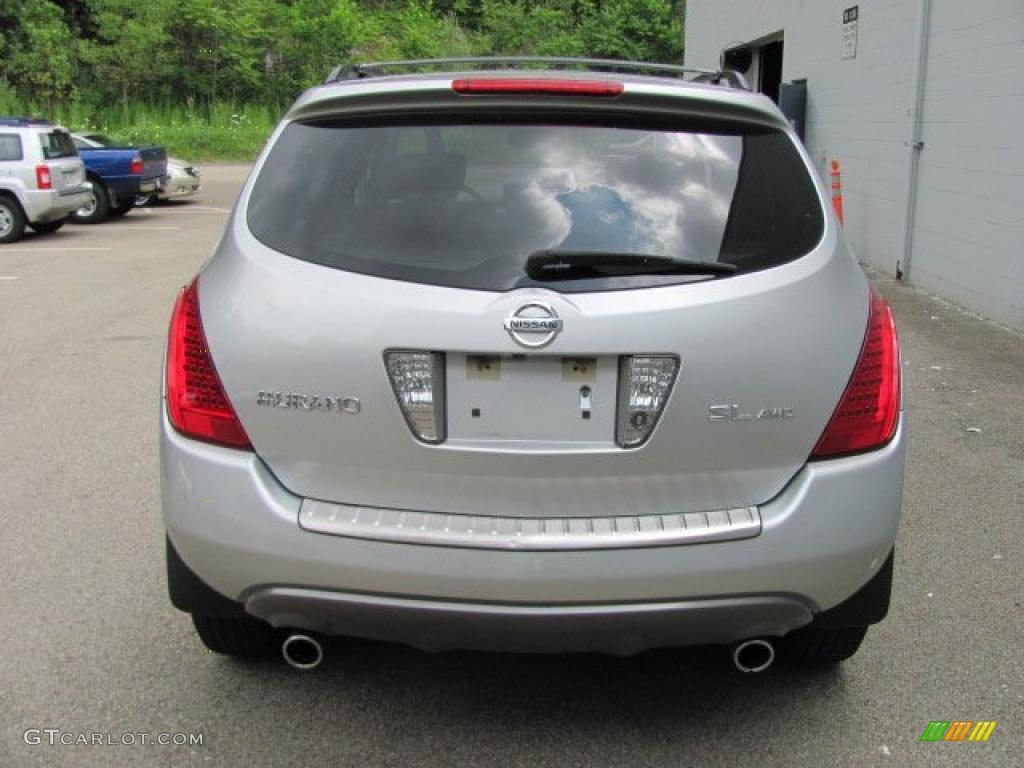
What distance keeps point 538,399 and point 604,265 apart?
375 mm

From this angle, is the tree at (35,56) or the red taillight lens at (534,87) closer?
the red taillight lens at (534,87)

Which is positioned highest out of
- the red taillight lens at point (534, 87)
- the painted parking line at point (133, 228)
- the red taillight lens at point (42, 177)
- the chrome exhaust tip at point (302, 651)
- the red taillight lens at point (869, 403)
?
the red taillight lens at point (534, 87)

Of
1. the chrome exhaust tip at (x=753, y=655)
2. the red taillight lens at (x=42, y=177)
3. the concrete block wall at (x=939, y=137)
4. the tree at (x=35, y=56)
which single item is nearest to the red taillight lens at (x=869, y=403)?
the chrome exhaust tip at (x=753, y=655)

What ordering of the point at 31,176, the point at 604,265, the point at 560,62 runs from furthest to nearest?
the point at 31,176 → the point at 560,62 → the point at 604,265

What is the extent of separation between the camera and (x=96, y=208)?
62.3ft

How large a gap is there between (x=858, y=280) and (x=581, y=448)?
0.94 meters

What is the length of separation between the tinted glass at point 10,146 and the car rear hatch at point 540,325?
1497 cm

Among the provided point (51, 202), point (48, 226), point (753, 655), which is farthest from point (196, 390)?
point (48, 226)

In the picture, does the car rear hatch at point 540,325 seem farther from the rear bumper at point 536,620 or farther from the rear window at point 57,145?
the rear window at point 57,145

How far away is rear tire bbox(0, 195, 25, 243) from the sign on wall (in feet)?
39.9

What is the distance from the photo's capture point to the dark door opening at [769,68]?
18.1 m

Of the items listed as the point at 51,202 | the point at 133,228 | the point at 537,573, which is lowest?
the point at 133,228

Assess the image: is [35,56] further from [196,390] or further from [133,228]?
[196,390]

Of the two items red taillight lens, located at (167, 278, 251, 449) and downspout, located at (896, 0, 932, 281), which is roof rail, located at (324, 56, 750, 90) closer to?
red taillight lens, located at (167, 278, 251, 449)
